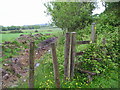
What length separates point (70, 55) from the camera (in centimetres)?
266

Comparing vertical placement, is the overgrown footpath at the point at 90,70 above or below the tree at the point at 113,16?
below

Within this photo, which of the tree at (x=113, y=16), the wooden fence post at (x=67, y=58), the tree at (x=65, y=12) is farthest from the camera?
the tree at (x=113, y=16)

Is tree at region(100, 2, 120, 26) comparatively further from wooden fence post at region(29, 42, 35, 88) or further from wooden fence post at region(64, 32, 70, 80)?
wooden fence post at region(29, 42, 35, 88)

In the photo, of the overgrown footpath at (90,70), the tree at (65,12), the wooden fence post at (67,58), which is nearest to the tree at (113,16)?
the tree at (65,12)

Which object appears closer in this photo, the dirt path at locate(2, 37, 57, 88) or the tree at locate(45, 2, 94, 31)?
the dirt path at locate(2, 37, 57, 88)

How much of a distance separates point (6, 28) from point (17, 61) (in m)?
1.99

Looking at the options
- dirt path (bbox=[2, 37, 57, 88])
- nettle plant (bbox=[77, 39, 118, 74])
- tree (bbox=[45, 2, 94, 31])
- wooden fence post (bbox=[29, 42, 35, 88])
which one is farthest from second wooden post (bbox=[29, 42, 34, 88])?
tree (bbox=[45, 2, 94, 31])

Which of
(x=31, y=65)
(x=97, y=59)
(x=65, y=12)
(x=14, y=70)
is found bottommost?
(x=14, y=70)

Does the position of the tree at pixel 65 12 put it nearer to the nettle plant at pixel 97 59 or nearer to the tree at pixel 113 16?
the tree at pixel 113 16

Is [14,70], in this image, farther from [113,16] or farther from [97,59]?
[113,16]

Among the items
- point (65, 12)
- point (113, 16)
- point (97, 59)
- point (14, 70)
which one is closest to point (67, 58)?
point (97, 59)

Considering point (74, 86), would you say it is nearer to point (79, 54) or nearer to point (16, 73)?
point (79, 54)

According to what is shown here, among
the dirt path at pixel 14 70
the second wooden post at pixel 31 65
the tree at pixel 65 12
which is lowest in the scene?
the dirt path at pixel 14 70

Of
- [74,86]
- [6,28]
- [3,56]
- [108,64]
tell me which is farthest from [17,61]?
[108,64]
